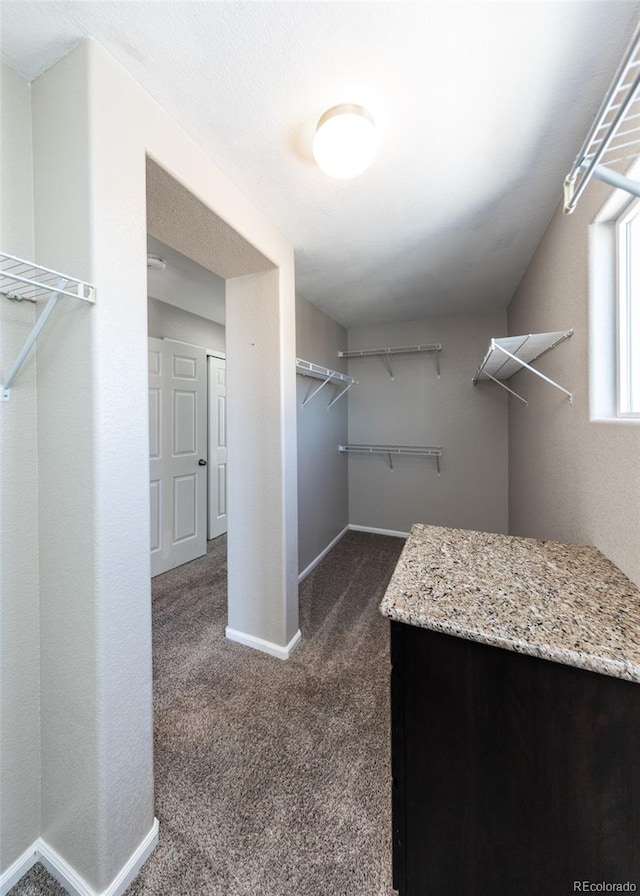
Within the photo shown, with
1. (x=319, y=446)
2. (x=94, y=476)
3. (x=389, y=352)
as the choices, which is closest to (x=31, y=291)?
(x=94, y=476)

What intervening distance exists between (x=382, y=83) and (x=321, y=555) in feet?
10.4

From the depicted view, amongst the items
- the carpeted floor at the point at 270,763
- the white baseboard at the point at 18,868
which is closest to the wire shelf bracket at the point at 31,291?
the white baseboard at the point at 18,868

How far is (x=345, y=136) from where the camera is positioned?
109 centimetres

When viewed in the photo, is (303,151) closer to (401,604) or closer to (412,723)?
(401,604)

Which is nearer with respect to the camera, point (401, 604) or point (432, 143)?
point (401, 604)

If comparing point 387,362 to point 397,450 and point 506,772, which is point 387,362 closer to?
point 397,450

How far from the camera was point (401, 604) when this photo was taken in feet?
2.85

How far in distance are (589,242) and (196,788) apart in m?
2.57

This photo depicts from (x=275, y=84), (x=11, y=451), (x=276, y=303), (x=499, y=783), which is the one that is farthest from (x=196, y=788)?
(x=275, y=84)

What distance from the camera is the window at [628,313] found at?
3.59 ft

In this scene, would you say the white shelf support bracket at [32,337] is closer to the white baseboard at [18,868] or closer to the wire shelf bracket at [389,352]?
the white baseboard at [18,868]

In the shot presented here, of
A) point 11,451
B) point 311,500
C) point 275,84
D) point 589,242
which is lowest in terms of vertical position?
point 311,500
